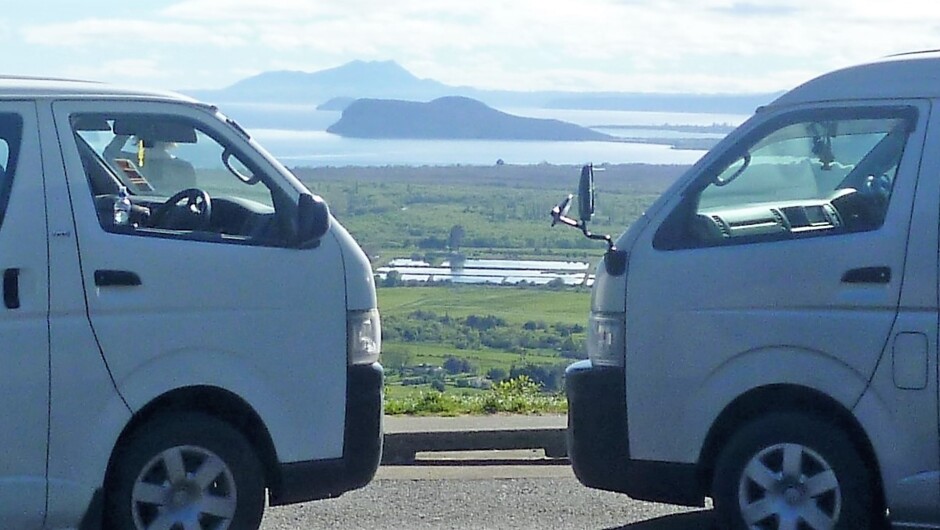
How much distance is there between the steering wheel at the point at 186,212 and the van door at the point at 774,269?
187 centimetres

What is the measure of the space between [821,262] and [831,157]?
655mm

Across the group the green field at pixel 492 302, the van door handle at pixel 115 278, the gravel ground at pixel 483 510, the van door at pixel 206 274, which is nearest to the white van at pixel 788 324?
the gravel ground at pixel 483 510

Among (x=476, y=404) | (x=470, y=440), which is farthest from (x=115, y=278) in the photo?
(x=476, y=404)

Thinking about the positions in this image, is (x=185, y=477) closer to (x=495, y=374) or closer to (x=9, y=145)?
(x=9, y=145)

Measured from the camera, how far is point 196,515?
227 inches

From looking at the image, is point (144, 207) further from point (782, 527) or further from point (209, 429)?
point (782, 527)

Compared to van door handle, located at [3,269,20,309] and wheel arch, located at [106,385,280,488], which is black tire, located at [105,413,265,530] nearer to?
wheel arch, located at [106,385,280,488]

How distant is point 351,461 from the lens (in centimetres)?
612

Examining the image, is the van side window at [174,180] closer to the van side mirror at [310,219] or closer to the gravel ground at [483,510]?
the van side mirror at [310,219]

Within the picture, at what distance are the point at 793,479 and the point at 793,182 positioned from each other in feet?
4.39

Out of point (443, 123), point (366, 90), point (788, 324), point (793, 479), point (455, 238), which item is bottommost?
point (455, 238)

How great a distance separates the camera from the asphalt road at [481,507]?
7.19 meters

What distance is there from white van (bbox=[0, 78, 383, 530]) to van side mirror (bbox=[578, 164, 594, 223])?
1005mm

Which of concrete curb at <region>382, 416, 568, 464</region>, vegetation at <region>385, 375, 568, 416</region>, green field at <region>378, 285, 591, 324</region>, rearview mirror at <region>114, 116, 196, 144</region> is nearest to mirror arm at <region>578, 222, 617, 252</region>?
rearview mirror at <region>114, 116, 196, 144</region>
